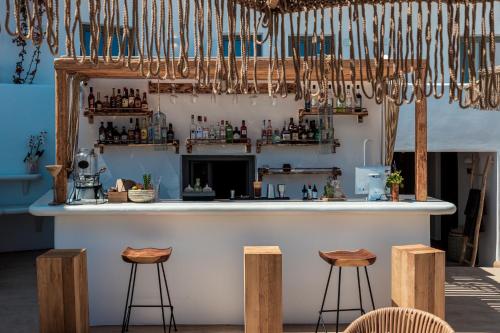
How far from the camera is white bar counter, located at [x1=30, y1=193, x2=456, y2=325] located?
5008 millimetres

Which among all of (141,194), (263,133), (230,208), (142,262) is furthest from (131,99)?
(142,262)

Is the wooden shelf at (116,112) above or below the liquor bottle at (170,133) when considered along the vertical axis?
above

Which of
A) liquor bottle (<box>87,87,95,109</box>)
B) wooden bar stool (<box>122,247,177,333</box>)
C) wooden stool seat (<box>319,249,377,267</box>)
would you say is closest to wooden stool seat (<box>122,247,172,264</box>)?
wooden bar stool (<box>122,247,177,333</box>)

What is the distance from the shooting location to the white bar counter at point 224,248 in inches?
197

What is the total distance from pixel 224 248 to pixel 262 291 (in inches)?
35.6

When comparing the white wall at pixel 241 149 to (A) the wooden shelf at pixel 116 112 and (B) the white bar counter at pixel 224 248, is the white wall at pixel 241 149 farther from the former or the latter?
(B) the white bar counter at pixel 224 248

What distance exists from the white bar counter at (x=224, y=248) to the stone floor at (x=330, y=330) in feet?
0.67

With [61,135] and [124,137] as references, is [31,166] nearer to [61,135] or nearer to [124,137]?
[124,137]

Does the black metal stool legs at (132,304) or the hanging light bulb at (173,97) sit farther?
the hanging light bulb at (173,97)

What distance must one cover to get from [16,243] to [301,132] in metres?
4.90

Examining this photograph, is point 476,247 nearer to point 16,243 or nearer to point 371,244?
point 371,244

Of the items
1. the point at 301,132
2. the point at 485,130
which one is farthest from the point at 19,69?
the point at 485,130

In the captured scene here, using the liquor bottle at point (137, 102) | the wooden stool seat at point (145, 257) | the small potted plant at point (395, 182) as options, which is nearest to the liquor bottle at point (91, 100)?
the liquor bottle at point (137, 102)

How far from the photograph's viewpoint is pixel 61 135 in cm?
508
